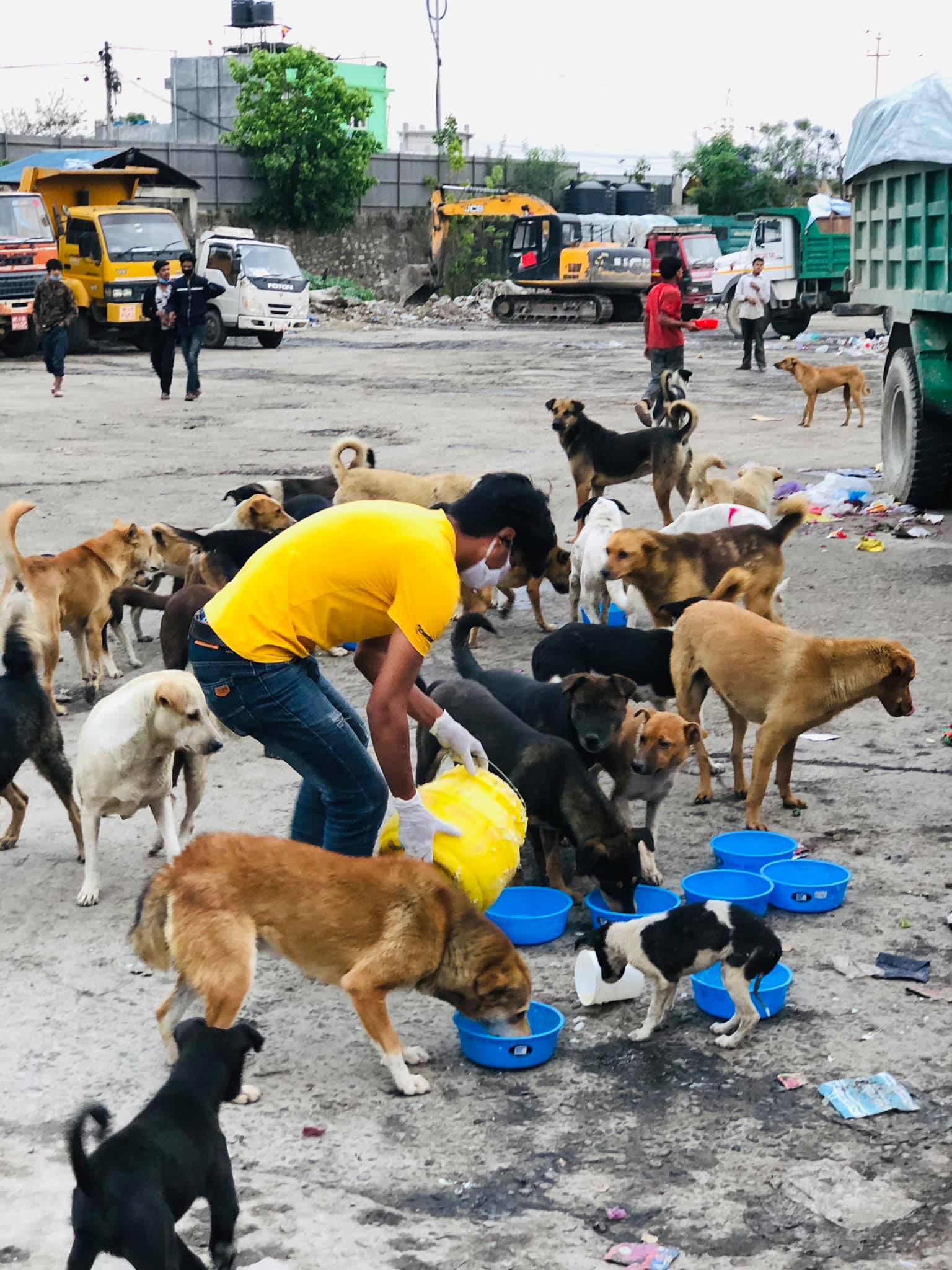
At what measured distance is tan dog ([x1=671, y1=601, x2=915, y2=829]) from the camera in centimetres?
602

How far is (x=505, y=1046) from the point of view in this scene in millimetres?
4258

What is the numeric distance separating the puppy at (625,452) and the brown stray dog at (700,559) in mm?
3876

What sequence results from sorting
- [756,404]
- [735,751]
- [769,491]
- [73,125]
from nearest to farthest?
[735,751] → [769,491] → [756,404] → [73,125]

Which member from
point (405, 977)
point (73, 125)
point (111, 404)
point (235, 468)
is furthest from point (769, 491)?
point (73, 125)

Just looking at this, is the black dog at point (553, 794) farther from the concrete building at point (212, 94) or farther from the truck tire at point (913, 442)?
the concrete building at point (212, 94)

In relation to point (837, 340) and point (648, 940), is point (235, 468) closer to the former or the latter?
point (648, 940)

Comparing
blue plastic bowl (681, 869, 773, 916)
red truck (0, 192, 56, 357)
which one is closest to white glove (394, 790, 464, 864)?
blue plastic bowl (681, 869, 773, 916)

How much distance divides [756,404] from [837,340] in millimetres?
11775

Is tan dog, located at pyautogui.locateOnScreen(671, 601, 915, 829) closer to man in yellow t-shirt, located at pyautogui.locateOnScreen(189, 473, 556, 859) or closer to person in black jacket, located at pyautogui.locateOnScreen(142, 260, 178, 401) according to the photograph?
man in yellow t-shirt, located at pyautogui.locateOnScreen(189, 473, 556, 859)

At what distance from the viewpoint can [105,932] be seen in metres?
5.26

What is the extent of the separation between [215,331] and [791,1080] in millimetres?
29294

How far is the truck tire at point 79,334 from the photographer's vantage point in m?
29.9

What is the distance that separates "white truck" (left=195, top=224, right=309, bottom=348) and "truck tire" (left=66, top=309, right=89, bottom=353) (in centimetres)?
253

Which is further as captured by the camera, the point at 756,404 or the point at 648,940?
the point at 756,404
